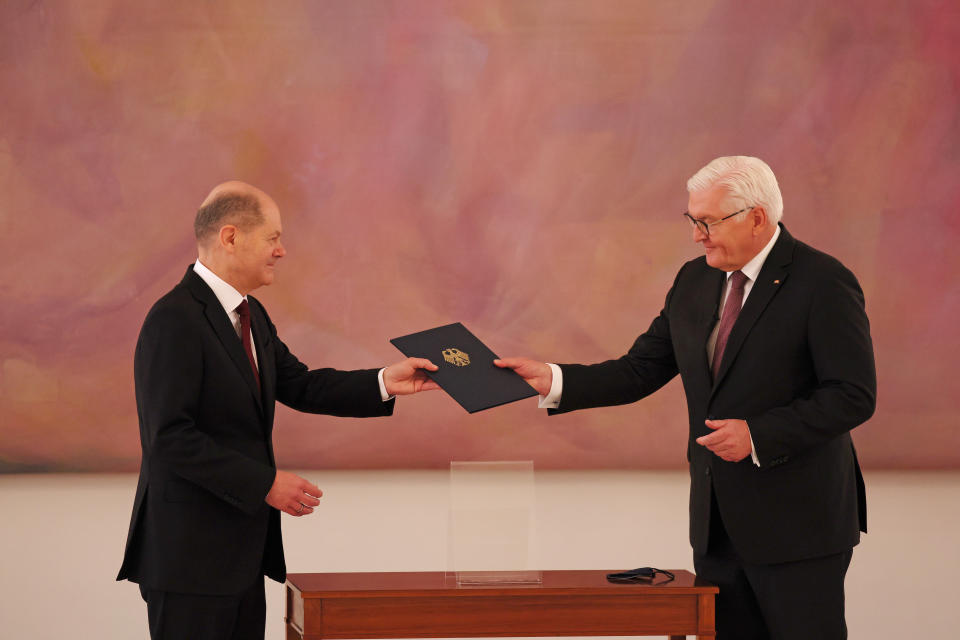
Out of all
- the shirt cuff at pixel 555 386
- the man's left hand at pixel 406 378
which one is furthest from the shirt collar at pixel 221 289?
the shirt cuff at pixel 555 386

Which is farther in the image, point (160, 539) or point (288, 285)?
point (288, 285)

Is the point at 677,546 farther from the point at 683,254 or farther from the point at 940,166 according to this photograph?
the point at 940,166

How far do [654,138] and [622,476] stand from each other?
2.02m

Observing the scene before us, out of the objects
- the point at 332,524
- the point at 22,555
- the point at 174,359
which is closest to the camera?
the point at 174,359

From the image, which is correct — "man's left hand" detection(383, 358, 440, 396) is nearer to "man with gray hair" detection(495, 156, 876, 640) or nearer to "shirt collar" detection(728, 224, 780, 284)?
"man with gray hair" detection(495, 156, 876, 640)

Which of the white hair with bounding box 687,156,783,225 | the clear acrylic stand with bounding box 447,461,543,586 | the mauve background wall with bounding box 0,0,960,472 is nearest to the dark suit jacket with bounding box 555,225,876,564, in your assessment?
the white hair with bounding box 687,156,783,225

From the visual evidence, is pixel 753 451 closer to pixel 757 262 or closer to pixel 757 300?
pixel 757 300

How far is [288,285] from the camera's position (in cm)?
619

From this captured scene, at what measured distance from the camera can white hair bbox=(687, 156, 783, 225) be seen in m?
2.89

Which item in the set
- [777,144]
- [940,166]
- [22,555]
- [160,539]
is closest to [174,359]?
[160,539]

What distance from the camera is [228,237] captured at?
284 cm

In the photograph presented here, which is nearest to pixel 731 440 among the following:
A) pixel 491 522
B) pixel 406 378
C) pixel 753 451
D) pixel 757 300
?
pixel 753 451

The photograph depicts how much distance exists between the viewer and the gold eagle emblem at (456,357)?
3.13m

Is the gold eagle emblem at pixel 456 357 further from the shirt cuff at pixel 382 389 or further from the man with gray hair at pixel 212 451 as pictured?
the man with gray hair at pixel 212 451
